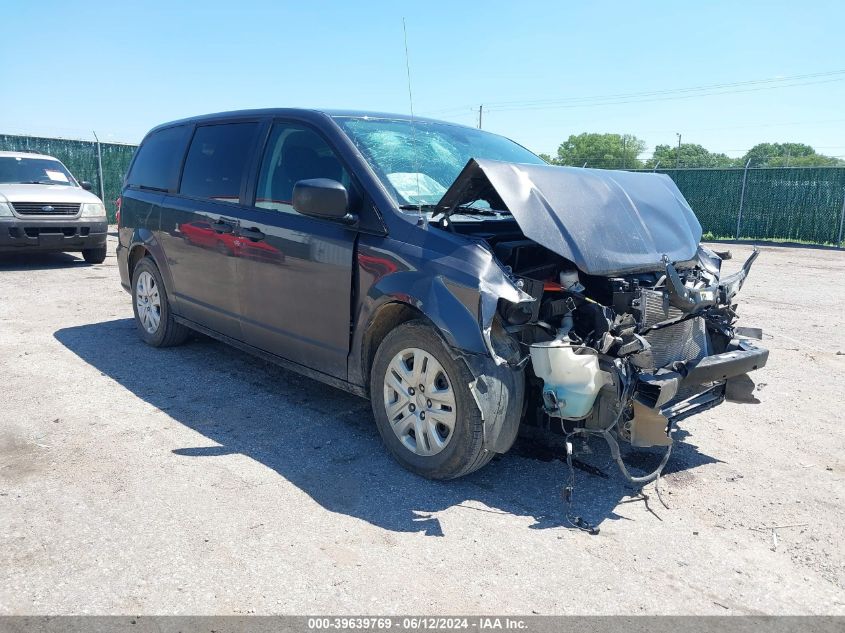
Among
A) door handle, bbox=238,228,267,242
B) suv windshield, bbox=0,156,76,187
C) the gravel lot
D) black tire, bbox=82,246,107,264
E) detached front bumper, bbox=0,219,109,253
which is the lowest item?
the gravel lot

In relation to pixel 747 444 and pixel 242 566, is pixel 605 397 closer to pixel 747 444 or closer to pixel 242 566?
pixel 747 444

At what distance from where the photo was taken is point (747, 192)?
1998 cm

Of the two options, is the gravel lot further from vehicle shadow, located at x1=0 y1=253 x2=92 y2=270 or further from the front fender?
vehicle shadow, located at x1=0 y1=253 x2=92 y2=270

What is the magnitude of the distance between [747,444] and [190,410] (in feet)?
12.3

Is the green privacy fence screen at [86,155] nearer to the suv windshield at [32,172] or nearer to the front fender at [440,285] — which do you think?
the suv windshield at [32,172]

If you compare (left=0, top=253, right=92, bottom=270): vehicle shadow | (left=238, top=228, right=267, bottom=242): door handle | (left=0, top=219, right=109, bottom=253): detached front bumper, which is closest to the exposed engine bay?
(left=238, top=228, right=267, bottom=242): door handle

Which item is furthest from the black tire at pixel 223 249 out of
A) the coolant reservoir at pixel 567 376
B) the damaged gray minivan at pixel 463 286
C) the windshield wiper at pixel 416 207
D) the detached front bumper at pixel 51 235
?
the detached front bumper at pixel 51 235

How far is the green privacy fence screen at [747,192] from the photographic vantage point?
18594 millimetres

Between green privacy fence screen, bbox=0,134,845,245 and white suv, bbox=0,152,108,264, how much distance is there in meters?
8.77

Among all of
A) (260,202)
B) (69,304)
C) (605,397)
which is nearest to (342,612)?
(605,397)

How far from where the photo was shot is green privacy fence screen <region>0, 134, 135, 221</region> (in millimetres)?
18938

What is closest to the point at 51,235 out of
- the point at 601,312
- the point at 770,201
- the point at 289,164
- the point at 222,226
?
the point at 222,226

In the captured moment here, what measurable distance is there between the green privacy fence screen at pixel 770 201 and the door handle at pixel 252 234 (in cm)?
1861

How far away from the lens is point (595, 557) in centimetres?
300
